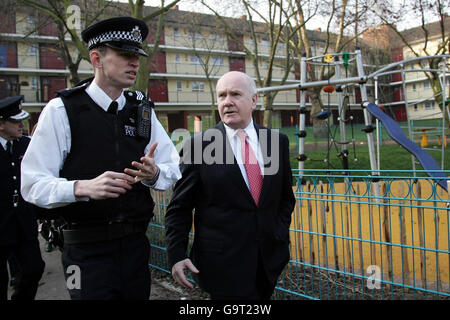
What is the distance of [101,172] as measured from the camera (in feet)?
6.86

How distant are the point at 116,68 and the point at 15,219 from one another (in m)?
2.50

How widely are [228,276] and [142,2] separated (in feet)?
24.4

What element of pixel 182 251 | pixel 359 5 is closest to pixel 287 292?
pixel 182 251

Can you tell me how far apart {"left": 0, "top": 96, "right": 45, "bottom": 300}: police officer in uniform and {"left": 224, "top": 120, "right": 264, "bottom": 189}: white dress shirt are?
262cm

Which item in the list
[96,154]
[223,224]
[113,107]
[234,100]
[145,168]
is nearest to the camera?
[145,168]

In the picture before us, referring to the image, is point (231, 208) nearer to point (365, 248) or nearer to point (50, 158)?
point (50, 158)

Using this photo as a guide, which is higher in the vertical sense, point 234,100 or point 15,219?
point 234,100

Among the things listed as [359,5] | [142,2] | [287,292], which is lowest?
[287,292]

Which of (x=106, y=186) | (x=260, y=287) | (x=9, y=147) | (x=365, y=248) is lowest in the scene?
(x=365, y=248)

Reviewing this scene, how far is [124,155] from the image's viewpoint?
218 centimetres

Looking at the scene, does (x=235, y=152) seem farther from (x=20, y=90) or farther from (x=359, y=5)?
(x=20, y=90)

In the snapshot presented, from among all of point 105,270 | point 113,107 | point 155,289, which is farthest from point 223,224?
point 155,289

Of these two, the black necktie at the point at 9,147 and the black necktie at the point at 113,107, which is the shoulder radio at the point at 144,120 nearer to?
the black necktie at the point at 113,107

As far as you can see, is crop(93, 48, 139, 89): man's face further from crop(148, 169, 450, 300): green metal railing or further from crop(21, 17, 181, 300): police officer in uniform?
crop(148, 169, 450, 300): green metal railing
